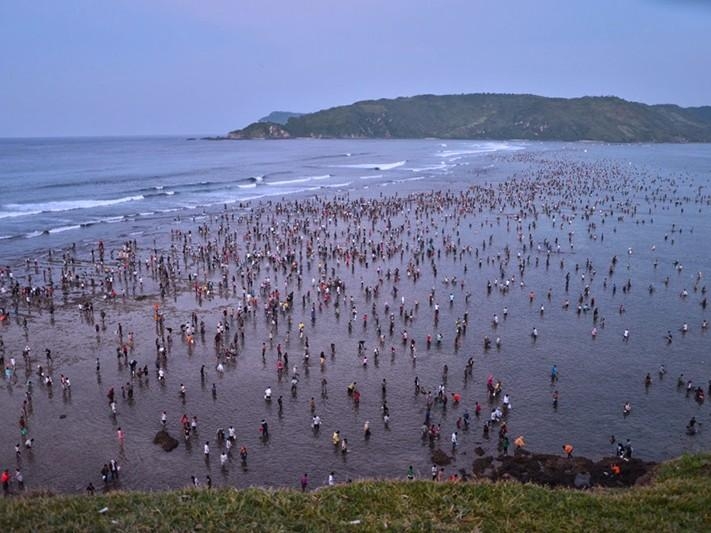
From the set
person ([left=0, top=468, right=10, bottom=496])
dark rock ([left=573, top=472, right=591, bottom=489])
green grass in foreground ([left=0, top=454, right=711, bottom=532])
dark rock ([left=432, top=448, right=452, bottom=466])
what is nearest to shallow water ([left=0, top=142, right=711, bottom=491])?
dark rock ([left=432, top=448, right=452, bottom=466])

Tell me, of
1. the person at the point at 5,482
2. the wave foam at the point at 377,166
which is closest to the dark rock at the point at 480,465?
the person at the point at 5,482

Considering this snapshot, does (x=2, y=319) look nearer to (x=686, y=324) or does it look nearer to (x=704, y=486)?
(x=704, y=486)

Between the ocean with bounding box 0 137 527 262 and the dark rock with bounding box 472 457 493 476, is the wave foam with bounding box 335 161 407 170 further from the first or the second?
the dark rock with bounding box 472 457 493 476

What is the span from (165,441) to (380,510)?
12901mm

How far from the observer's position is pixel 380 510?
57.7 feet

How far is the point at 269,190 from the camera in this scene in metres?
114

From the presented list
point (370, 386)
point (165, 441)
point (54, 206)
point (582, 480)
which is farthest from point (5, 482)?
point (54, 206)

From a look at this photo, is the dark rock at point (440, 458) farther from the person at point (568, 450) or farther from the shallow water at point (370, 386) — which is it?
the person at point (568, 450)

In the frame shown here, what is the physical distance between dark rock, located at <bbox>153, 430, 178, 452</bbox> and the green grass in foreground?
25.7ft

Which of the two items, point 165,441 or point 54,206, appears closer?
point 165,441

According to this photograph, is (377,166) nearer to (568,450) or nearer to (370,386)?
(370,386)

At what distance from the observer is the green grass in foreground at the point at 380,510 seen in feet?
53.6

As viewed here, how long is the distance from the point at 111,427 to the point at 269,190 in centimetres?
8943

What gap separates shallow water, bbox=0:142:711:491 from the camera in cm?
2561
